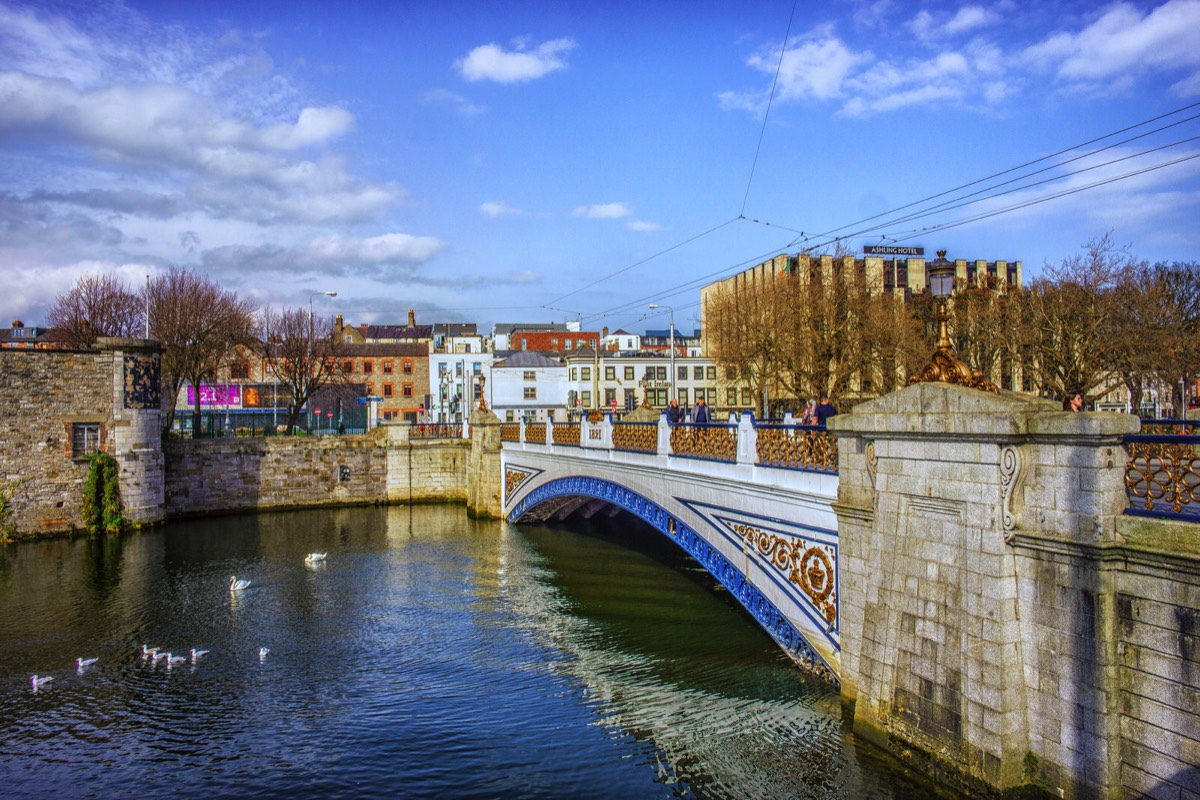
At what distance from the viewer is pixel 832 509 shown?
1170cm

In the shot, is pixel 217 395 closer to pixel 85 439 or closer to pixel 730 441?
pixel 85 439

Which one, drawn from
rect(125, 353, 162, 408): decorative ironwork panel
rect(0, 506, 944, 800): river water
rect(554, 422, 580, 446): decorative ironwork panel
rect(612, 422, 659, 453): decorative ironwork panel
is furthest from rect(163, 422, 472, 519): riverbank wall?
rect(612, 422, 659, 453): decorative ironwork panel

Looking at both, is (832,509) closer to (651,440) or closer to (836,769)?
(836,769)

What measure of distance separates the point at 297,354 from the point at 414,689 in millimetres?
38224

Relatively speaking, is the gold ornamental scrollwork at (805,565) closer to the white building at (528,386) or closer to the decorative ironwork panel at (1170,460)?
the decorative ironwork panel at (1170,460)

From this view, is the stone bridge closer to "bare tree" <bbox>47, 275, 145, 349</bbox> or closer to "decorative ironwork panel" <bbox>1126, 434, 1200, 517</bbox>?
"decorative ironwork panel" <bbox>1126, 434, 1200, 517</bbox>

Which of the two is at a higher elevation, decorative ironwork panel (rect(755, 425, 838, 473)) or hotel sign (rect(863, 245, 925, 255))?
hotel sign (rect(863, 245, 925, 255))

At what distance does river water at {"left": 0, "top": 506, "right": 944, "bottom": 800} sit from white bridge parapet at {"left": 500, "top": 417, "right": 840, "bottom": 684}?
138 cm

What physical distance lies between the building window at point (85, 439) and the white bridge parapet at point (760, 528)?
81.4 ft

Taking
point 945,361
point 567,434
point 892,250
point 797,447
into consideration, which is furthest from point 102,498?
point 892,250

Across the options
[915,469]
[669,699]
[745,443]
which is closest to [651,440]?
[745,443]

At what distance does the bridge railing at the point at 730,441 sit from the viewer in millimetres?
12203

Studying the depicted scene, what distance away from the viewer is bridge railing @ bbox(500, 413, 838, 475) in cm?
1220

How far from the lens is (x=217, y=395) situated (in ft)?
211
